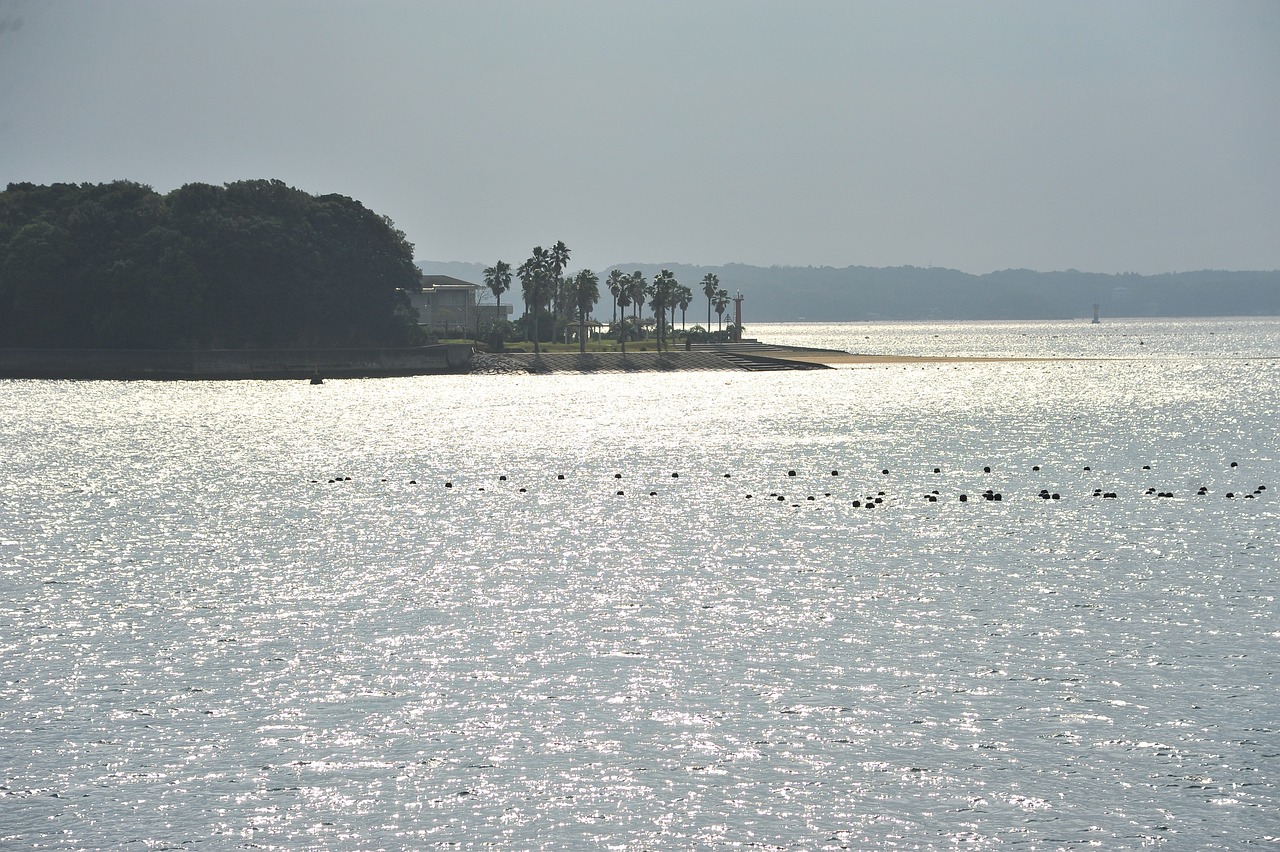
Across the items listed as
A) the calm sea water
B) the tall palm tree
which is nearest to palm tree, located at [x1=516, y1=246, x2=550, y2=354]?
the tall palm tree

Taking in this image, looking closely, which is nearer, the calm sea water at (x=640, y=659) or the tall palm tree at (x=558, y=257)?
the calm sea water at (x=640, y=659)

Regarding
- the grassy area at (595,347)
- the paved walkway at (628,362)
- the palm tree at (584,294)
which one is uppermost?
the palm tree at (584,294)

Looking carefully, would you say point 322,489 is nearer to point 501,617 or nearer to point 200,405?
point 501,617

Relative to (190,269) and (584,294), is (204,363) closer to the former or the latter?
(190,269)

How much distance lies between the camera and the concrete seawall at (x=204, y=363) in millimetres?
137750

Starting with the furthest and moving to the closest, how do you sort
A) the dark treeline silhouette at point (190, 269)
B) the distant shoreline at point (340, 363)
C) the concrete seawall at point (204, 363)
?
the distant shoreline at point (340, 363) < the concrete seawall at point (204, 363) < the dark treeline silhouette at point (190, 269)

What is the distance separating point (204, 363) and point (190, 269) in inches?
425

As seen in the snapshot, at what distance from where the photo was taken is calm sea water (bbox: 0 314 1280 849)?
1795 cm

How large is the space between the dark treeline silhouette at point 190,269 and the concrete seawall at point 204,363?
1.78m

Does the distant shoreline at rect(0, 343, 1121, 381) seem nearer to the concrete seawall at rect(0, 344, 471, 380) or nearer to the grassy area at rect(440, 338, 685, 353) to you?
the concrete seawall at rect(0, 344, 471, 380)

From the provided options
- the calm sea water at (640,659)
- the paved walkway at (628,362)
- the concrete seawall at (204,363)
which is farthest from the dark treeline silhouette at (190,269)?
the calm sea water at (640,659)

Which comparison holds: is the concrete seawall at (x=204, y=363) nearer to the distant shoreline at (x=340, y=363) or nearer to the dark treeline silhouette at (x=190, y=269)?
the distant shoreline at (x=340, y=363)

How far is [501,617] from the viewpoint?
1188 inches

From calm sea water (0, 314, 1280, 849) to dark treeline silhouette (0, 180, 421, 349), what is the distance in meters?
76.7
